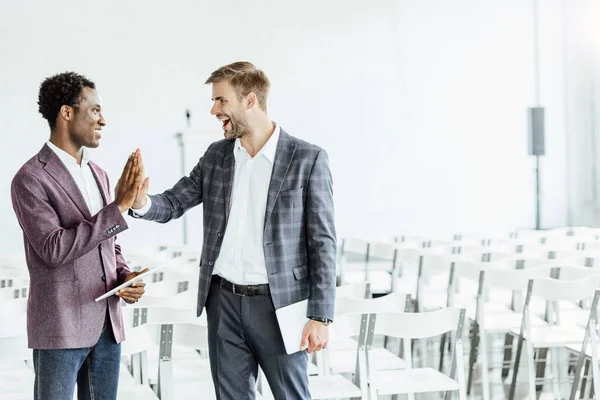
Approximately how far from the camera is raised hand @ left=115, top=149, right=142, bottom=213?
2.58m

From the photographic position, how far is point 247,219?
2.83 meters

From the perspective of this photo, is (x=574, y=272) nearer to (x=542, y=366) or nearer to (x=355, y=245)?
(x=542, y=366)

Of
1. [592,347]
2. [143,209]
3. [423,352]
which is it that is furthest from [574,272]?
[143,209]

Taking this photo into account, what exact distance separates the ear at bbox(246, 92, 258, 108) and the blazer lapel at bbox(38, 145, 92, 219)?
60 centimetres

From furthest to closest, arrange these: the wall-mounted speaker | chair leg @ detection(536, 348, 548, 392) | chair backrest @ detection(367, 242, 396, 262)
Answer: the wall-mounted speaker, chair backrest @ detection(367, 242, 396, 262), chair leg @ detection(536, 348, 548, 392)

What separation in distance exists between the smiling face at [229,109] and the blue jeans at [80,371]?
73cm

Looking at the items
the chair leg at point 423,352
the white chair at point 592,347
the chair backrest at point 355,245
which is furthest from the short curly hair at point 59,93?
the chair backrest at point 355,245

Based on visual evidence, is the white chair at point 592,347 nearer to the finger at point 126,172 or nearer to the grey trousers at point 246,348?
the grey trousers at point 246,348

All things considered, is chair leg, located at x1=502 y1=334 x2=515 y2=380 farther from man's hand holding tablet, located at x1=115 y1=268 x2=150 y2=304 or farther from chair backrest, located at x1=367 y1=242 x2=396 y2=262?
man's hand holding tablet, located at x1=115 y1=268 x2=150 y2=304

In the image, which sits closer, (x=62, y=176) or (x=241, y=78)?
(x=62, y=176)

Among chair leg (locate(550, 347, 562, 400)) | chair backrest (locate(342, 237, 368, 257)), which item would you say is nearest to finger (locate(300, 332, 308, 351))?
chair leg (locate(550, 347, 562, 400))

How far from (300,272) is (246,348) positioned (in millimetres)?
308

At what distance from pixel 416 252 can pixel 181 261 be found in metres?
1.92

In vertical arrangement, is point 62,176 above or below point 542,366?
above
